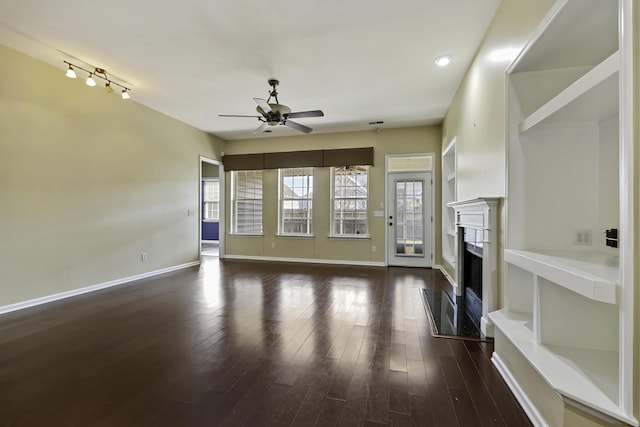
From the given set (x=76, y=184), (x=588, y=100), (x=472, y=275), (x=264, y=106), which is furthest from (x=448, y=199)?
(x=76, y=184)

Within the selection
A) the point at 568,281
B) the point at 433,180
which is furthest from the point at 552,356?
the point at 433,180

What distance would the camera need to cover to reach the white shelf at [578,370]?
1203 mm

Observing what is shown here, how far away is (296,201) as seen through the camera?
6703 millimetres

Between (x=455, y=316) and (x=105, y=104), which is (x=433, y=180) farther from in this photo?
(x=105, y=104)

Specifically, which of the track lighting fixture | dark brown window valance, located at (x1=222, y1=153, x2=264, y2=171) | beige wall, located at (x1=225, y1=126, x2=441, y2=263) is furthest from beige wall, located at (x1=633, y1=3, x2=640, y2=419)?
dark brown window valance, located at (x1=222, y1=153, x2=264, y2=171)

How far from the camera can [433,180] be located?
5.80 meters

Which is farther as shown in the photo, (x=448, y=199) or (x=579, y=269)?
(x=448, y=199)

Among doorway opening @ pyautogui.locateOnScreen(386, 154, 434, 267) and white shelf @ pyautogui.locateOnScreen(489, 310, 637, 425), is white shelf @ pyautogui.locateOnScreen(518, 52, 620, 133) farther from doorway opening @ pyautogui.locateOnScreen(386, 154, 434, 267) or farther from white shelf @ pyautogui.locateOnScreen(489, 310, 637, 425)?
doorway opening @ pyautogui.locateOnScreen(386, 154, 434, 267)

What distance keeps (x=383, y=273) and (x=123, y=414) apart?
4422 mm

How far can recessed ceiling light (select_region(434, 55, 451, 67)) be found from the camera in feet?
10.9

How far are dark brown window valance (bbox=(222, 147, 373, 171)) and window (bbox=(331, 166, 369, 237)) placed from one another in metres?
0.21

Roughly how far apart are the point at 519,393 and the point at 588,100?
5.76 ft

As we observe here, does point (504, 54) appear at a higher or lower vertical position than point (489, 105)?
higher

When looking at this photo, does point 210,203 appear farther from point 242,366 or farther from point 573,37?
point 573,37
